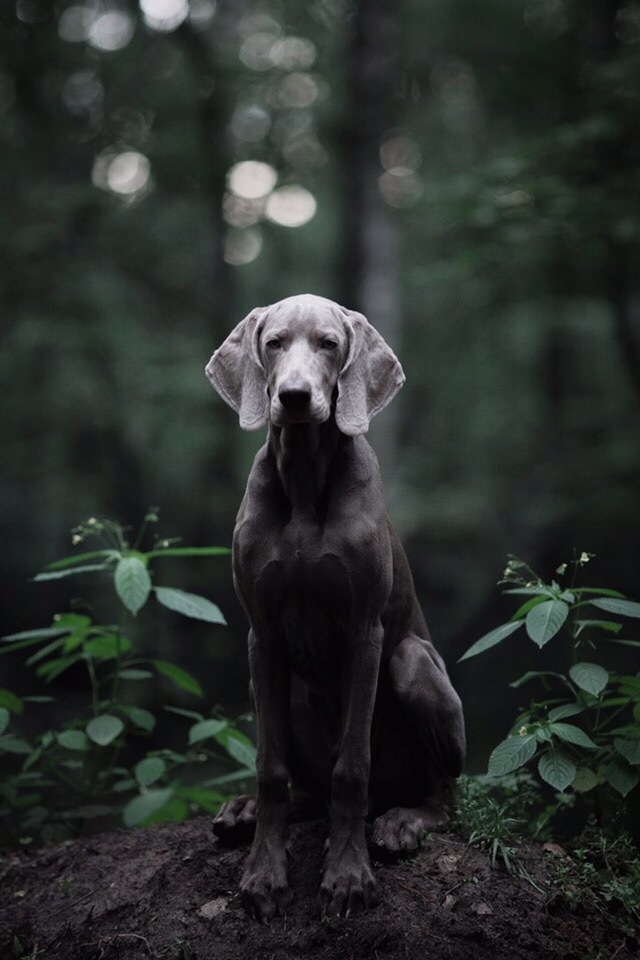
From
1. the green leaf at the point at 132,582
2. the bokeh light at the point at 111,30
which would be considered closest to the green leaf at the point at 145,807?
the green leaf at the point at 132,582

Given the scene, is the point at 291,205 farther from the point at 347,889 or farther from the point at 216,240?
the point at 347,889

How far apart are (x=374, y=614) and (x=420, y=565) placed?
383 inches

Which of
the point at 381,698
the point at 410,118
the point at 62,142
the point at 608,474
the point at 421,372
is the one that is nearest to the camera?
the point at 381,698

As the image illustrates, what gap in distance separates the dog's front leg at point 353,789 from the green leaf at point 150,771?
4.51 ft

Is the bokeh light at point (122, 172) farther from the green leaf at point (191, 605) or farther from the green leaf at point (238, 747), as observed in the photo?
the green leaf at point (238, 747)

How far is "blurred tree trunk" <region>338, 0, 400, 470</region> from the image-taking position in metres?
8.72

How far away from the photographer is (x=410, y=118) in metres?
14.3

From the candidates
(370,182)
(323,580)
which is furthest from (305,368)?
(370,182)

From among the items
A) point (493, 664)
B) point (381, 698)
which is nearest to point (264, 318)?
point (381, 698)

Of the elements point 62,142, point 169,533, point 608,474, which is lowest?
point 169,533

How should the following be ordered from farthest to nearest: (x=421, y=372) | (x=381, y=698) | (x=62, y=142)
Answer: (x=421, y=372), (x=62, y=142), (x=381, y=698)

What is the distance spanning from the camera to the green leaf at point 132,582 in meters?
4.07

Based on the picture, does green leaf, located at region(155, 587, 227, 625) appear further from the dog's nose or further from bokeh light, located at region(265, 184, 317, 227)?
bokeh light, located at region(265, 184, 317, 227)

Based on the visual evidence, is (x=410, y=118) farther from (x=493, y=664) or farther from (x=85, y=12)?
(x=493, y=664)
